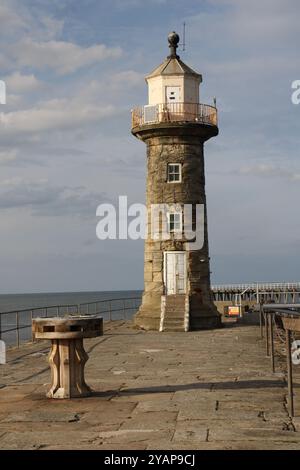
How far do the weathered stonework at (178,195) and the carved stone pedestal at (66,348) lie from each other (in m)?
15.5

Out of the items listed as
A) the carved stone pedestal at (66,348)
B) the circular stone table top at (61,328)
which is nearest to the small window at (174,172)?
the carved stone pedestal at (66,348)

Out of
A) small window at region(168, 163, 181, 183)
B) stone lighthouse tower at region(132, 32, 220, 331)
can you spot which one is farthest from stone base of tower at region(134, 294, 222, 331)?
small window at region(168, 163, 181, 183)

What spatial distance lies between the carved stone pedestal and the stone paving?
0.84 feet

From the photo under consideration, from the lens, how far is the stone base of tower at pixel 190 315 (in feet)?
82.9

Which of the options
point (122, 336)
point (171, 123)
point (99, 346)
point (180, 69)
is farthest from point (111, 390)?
point (180, 69)

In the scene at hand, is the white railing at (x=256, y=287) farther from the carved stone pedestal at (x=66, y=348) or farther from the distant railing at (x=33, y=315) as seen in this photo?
the carved stone pedestal at (x=66, y=348)

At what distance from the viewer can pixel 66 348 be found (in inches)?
391

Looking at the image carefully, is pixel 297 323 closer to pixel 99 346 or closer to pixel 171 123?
pixel 99 346

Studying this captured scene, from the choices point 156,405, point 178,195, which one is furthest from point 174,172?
point 156,405

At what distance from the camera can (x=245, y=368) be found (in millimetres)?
13047

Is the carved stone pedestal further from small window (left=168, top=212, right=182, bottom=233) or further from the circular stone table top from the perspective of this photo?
small window (left=168, top=212, right=182, bottom=233)

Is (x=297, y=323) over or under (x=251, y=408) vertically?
over

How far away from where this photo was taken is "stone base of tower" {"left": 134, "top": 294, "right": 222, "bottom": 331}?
82.9ft

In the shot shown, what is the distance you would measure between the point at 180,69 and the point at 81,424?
66.3 ft
